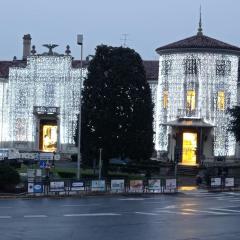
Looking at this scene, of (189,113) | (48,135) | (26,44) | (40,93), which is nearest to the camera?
(189,113)

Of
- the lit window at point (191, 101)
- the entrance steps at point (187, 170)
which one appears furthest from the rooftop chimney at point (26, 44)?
the entrance steps at point (187, 170)

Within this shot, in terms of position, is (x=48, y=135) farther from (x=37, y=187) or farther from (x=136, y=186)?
(x=37, y=187)

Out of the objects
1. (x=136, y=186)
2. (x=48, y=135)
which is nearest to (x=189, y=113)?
(x=48, y=135)

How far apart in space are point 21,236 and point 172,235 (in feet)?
15.5

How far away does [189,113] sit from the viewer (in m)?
76.9

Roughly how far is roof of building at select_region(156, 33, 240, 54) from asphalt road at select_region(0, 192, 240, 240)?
35.5 m

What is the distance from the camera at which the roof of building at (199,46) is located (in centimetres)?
7612

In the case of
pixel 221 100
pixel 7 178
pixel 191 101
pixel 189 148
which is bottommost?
pixel 7 178

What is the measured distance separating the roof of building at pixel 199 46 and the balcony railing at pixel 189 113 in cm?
605

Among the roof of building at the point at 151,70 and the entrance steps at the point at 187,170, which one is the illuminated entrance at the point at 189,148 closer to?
the entrance steps at the point at 187,170

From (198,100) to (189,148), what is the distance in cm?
495

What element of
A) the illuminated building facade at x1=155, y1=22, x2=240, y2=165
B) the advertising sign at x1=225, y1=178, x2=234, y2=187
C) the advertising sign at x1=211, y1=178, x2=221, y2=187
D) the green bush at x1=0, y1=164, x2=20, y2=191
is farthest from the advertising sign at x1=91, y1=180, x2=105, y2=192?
the illuminated building facade at x1=155, y1=22, x2=240, y2=165

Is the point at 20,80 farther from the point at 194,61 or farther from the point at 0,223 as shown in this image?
the point at 0,223

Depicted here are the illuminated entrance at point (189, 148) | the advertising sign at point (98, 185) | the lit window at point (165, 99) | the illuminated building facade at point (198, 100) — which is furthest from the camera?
the lit window at point (165, 99)
